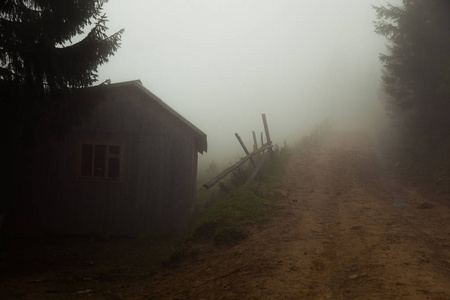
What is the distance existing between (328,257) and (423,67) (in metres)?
14.5

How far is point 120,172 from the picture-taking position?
43.8 feet

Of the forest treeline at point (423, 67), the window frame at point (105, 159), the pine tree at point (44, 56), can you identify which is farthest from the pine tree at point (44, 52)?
the forest treeline at point (423, 67)

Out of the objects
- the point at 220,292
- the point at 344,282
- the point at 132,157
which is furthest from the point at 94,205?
the point at 344,282

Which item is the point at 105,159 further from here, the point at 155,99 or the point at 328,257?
the point at 328,257

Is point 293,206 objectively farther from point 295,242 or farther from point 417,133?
point 417,133

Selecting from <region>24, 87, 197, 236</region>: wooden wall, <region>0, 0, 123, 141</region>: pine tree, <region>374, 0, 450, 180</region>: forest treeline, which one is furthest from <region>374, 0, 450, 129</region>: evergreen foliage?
<region>0, 0, 123, 141</region>: pine tree

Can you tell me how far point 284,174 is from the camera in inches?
686

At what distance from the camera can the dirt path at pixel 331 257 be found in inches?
229

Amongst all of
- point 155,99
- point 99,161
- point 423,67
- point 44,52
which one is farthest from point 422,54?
point 44,52

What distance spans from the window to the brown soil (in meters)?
5.47

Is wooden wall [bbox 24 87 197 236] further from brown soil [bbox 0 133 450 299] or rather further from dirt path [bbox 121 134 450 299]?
dirt path [bbox 121 134 450 299]

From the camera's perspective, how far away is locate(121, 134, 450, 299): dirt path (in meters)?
5.82

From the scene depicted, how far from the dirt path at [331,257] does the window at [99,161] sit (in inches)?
229

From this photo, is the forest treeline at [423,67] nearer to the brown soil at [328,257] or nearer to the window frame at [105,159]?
the brown soil at [328,257]
